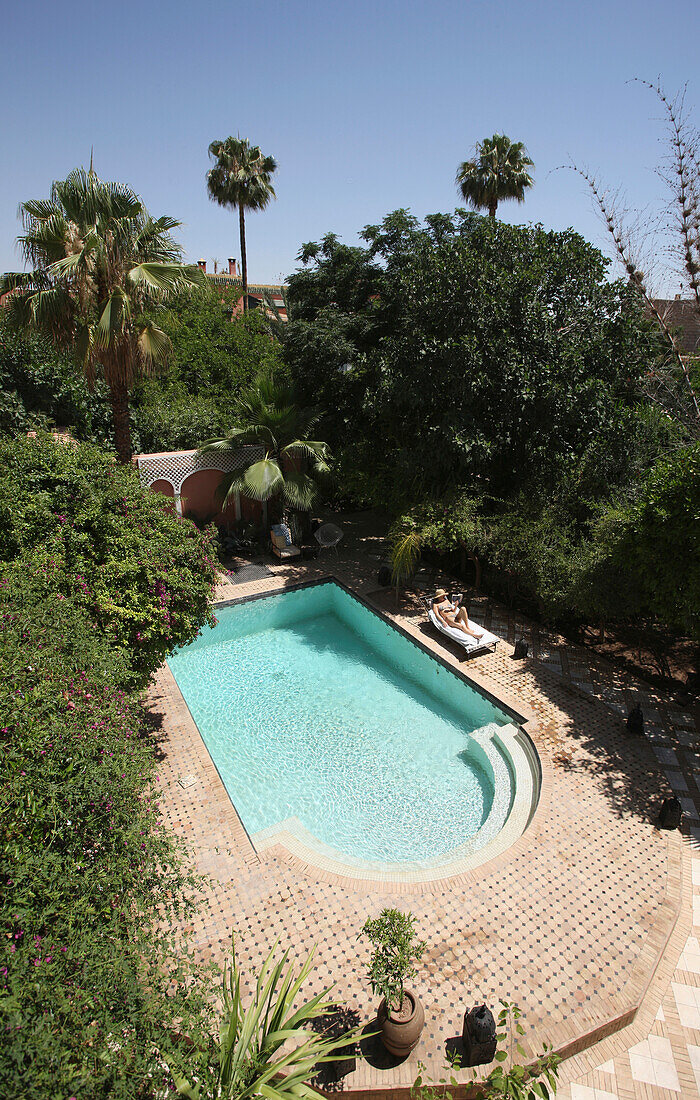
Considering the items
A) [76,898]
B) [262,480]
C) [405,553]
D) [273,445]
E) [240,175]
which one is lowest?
[76,898]

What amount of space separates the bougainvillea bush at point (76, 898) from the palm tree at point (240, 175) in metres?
24.2

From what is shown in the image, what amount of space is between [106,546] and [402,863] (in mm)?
5356

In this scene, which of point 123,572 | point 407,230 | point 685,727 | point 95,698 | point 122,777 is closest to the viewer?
point 122,777

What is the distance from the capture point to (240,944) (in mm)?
5594

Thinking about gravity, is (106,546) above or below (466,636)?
above

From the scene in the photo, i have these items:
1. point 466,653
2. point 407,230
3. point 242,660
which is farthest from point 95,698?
point 407,230

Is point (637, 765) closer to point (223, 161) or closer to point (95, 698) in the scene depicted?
point (95, 698)

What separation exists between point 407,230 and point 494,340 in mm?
4453

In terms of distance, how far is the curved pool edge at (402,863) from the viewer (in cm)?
641

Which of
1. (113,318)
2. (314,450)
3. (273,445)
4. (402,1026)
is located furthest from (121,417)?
(402,1026)

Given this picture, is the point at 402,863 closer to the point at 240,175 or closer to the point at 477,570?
the point at 477,570

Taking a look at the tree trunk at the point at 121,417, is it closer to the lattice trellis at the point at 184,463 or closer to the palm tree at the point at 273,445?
the lattice trellis at the point at 184,463

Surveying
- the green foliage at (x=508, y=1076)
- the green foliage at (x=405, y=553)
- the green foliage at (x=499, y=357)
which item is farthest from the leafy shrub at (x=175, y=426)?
the green foliage at (x=508, y=1076)

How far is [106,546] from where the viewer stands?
7.04 m
